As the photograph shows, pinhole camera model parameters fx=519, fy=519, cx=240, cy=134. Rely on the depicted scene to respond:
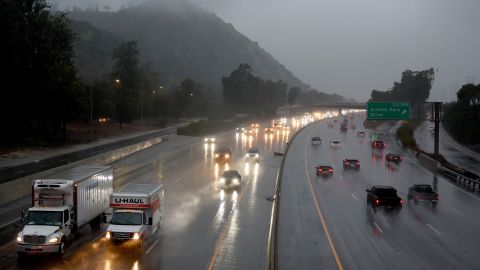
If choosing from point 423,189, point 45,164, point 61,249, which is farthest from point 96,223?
point 45,164

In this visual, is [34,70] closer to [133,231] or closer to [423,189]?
[423,189]

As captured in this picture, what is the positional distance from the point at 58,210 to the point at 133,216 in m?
3.29

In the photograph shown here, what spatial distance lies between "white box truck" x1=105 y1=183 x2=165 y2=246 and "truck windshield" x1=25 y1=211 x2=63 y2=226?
7.47 feet

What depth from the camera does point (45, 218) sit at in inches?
860

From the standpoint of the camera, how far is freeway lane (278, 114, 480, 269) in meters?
22.0

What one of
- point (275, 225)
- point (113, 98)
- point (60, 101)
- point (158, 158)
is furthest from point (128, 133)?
point (275, 225)

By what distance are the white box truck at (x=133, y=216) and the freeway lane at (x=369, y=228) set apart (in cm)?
616

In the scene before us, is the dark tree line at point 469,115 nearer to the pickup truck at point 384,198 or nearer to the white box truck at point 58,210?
the pickup truck at point 384,198

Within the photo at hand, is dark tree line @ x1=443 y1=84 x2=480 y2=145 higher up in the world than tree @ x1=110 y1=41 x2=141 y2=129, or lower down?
lower down

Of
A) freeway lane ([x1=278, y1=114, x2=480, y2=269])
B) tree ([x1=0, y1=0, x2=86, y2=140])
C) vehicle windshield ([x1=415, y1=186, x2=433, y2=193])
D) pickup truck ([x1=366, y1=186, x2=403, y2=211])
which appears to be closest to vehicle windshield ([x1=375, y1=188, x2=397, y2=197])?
pickup truck ([x1=366, y1=186, x2=403, y2=211])

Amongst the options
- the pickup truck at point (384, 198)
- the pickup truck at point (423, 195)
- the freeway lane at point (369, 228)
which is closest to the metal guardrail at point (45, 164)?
the freeway lane at point (369, 228)

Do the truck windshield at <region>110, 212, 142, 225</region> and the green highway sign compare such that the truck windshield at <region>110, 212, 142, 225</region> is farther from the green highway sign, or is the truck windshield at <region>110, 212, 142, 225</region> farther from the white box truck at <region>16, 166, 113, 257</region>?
the green highway sign

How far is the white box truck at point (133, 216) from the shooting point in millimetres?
22734

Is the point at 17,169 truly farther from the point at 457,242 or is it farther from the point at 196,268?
the point at 457,242
